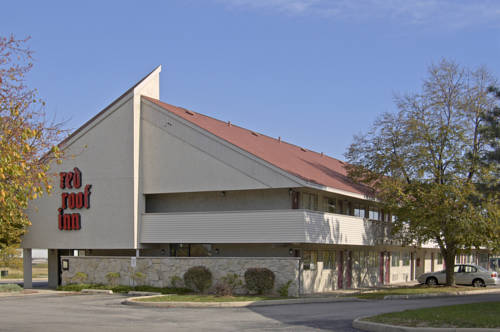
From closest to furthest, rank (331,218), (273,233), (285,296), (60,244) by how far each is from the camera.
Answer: (285,296) → (273,233) → (331,218) → (60,244)

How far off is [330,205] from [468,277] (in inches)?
410

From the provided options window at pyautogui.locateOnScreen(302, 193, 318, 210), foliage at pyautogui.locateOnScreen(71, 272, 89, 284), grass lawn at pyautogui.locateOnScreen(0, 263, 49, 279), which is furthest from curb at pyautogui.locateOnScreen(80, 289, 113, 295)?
grass lawn at pyautogui.locateOnScreen(0, 263, 49, 279)

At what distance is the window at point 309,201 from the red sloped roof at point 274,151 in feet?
3.34

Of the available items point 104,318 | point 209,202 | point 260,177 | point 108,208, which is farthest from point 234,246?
point 104,318

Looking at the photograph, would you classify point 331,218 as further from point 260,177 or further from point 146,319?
point 146,319

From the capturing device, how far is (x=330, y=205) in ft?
115

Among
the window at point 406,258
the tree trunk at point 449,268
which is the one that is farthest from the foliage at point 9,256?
the window at point 406,258

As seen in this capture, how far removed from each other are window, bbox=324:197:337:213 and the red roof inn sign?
13.1 metres

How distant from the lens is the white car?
3741 centimetres

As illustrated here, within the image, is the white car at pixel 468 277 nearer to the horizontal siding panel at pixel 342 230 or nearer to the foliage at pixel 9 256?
the horizontal siding panel at pixel 342 230

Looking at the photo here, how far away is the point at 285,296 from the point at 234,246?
5826 mm

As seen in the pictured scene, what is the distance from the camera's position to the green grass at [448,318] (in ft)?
51.6

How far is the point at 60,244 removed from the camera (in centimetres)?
3525

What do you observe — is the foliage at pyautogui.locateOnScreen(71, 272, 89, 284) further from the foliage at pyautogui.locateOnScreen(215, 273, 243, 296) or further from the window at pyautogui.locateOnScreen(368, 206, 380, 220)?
the window at pyautogui.locateOnScreen(368, 206, 380, 220)
